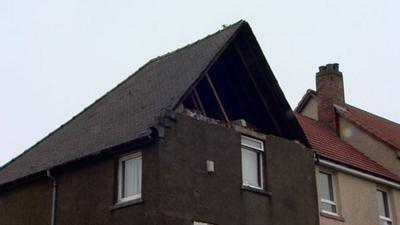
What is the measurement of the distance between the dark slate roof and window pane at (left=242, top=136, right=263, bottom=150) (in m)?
2.47

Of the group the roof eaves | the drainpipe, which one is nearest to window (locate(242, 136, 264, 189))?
the roof eaves

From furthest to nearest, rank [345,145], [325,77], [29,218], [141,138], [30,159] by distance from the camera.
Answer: [325,77] < [345,145] < [30,159] < [29,218] < [141,138]

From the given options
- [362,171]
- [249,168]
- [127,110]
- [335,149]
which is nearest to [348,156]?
[335,149]

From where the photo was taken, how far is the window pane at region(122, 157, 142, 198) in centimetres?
1978

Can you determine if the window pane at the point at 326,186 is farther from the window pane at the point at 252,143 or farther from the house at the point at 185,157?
the window pane at the point at 252,143

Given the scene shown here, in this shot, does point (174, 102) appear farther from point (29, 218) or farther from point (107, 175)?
point (29, 218)

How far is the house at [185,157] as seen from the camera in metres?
19.5

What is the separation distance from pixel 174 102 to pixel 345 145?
41.0 feet

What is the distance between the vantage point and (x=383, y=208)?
28.8 meters

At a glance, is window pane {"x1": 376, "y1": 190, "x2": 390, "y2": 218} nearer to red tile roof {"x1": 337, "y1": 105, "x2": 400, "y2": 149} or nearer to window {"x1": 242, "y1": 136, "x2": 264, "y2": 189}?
red tile roof {"x1": 337, "y1": 105, "x2": 400, "y2": 149}

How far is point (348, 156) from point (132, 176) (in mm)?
11321

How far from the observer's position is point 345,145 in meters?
30.6

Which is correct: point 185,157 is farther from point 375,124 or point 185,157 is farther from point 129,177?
point 375,124

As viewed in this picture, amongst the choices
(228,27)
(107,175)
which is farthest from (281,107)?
(107,175)
